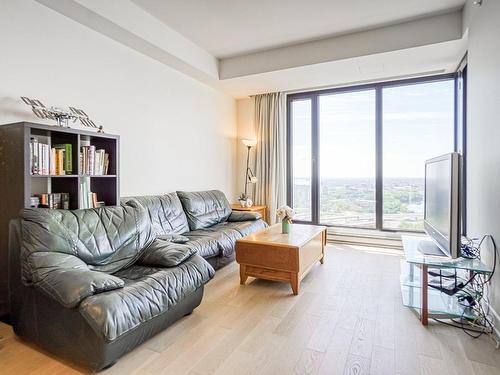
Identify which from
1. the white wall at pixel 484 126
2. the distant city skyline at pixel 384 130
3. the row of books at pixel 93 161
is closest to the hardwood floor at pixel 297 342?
the white wall at pixel 484 126

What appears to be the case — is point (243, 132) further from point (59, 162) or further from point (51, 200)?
point (51, 200)

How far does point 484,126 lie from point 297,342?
2.19 m

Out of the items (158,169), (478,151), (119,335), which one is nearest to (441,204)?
(478,151)

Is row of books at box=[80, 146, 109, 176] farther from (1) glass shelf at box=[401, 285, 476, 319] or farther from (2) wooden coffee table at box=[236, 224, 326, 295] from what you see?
(1) glass shelf at box=[401, 285, 476, 319]

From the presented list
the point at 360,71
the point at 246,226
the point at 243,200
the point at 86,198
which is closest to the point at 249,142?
the point at 243,200

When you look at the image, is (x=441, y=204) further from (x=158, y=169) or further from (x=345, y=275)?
(x=158, y=169)

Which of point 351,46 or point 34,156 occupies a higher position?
point 351,46

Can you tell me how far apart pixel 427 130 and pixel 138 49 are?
13.6 ft

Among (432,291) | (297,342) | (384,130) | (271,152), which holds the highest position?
(384,130)

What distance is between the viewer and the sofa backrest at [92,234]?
6.31ft

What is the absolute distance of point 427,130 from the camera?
4.50 metres

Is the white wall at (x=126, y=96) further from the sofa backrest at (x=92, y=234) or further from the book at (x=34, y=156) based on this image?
the sofa backrest at (x=92, y=234)

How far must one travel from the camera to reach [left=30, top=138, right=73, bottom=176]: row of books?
7.36ft

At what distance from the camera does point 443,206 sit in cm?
238
